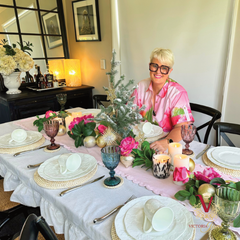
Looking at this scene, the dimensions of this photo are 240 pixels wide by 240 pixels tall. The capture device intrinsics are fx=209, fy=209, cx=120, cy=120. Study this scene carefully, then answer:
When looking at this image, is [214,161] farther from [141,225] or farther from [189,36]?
[189,36]

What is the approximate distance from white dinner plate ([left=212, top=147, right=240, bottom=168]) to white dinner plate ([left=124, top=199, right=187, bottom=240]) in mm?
418

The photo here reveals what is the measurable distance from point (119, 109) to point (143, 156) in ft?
0.80

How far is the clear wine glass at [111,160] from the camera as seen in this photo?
0.78m

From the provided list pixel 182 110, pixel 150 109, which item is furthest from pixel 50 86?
pixel 182 110

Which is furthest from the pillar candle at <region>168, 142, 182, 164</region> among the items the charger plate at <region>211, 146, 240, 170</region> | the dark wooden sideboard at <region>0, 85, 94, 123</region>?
the dark wooden sideboard at <region>0, 85, 94, 123</region>

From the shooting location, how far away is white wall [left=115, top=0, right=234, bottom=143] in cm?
175

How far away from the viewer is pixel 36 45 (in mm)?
2818

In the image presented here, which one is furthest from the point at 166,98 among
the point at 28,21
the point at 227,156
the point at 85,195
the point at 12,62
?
the point at 28,21

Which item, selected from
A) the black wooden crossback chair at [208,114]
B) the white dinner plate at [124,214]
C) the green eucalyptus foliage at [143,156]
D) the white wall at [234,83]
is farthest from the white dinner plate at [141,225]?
the white wall at [234,83]

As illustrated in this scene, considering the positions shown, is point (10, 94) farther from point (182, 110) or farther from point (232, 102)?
point (232, 102)

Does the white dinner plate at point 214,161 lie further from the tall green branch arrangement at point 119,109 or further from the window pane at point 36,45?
the window pane at point 36,45

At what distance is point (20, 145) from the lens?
119cm

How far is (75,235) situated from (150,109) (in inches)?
43.3

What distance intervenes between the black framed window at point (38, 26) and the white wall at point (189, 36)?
106 centimetres
